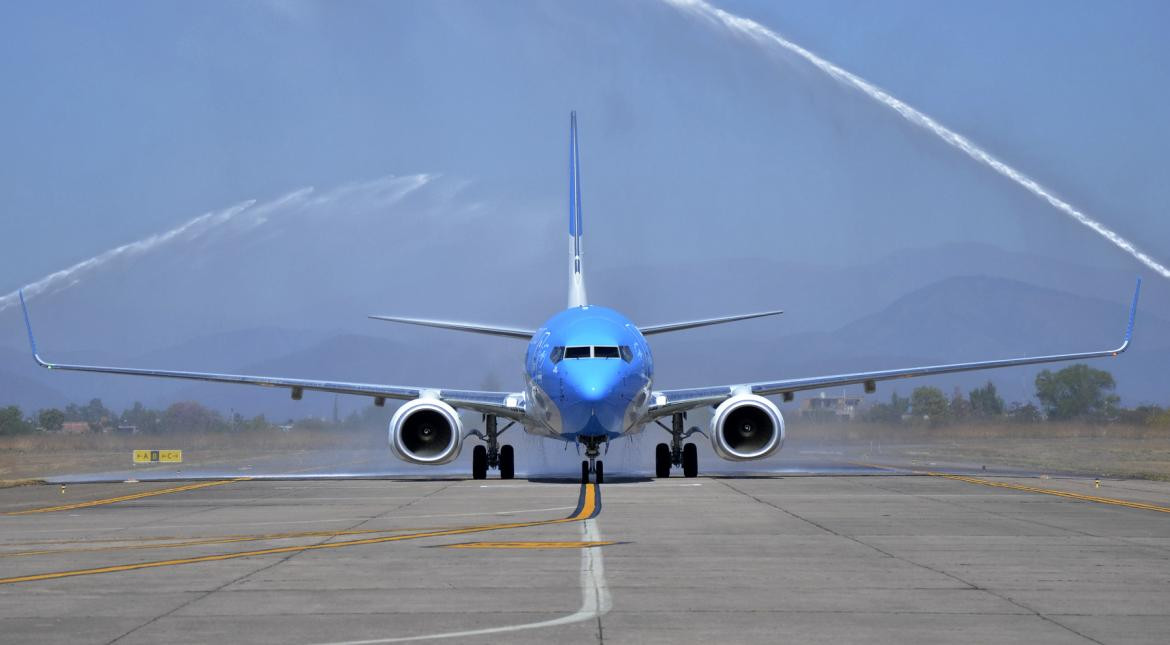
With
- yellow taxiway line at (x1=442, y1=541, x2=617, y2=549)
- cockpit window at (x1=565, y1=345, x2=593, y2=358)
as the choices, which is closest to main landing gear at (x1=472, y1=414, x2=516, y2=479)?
cockpit window at (x1=565, y1=345, x2=593, y2=358)

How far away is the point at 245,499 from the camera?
27031 millimetres

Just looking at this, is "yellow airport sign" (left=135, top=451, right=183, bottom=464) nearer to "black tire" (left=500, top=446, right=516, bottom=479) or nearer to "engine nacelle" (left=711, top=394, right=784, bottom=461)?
"black tire" (left=500, top=446, right=516, bottom=479)

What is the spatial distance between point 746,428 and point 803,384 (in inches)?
106

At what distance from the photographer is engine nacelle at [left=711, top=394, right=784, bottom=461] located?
112 feet

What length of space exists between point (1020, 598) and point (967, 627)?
1.77m

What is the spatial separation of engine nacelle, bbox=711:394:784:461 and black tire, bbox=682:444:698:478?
216 cm

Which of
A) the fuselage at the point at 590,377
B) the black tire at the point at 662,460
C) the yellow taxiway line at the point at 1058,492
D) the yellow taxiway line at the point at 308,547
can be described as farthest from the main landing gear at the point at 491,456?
the yellow taxiway line at the point at 308,547

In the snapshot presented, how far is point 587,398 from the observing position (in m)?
30.6

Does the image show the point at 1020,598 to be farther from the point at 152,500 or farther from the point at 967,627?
the point at 152,500

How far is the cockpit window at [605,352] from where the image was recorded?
3123 cm

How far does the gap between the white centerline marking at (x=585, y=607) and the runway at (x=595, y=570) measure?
0.03m

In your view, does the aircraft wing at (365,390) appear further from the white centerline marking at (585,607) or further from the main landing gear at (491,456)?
the white centerline marking at (585,607)

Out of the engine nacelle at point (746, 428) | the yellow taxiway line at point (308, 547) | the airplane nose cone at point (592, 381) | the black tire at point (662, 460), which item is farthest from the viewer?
the black tire at point (662, 460)

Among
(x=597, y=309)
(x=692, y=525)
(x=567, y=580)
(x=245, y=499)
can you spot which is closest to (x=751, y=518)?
(x=692, y=525)
